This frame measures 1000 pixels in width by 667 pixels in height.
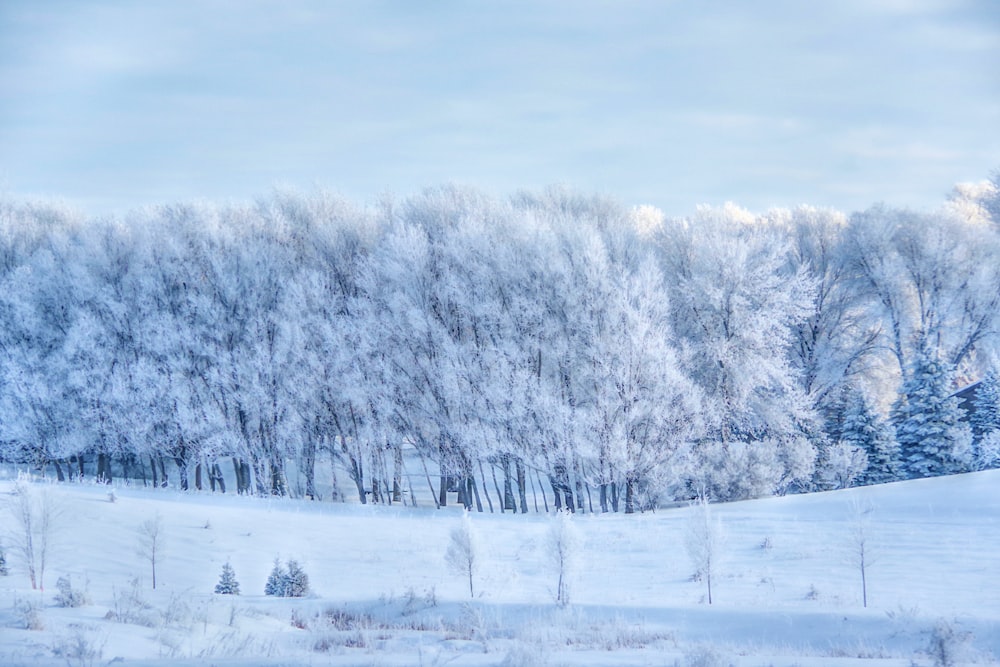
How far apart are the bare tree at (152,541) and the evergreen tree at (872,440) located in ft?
90.8

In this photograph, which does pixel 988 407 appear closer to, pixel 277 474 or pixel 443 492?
pixel 443 492

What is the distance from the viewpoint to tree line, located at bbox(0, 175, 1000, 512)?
111 ft

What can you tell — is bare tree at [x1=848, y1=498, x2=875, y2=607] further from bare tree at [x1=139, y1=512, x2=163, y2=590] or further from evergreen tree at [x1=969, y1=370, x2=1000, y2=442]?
evergreen tree at [x1=969, y1=370, x2=1000, y2=442]

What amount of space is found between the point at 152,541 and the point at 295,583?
3322 millimetres

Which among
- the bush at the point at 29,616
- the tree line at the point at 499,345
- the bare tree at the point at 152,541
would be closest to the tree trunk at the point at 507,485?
the tree line at the point at 499,345

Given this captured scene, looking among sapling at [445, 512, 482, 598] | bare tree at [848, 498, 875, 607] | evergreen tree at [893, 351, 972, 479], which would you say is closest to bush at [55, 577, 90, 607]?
sapling at [445, 512, 482, 598]

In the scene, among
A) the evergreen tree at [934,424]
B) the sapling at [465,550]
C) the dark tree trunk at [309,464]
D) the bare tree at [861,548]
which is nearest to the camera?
the bare tree at [861,548]

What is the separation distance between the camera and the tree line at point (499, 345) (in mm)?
33875

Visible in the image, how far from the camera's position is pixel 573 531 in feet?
57.5

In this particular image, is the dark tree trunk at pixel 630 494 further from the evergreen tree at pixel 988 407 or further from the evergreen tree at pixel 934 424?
the evergreen tree at pixel 988 407

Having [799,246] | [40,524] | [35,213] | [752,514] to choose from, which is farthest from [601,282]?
[35,213]

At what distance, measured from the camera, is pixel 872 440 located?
3706 centimetres

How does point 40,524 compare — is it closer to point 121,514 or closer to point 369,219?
point 121,514

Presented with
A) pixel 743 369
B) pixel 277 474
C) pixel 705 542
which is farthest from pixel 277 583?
pixel 743 369
